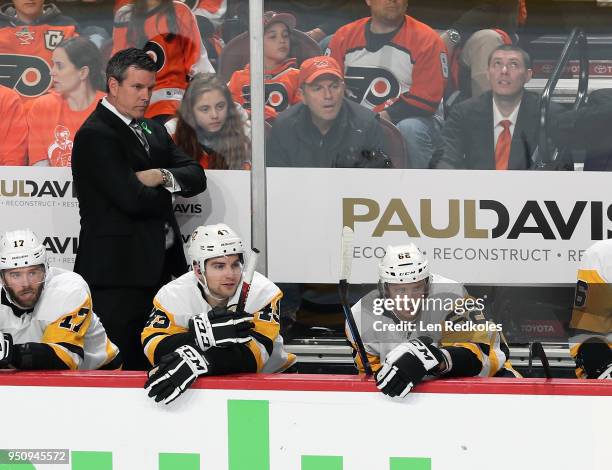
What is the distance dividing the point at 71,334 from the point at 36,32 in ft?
5.57

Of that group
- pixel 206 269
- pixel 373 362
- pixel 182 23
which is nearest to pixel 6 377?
pixel 206 269

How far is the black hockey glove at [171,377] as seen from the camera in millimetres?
3428

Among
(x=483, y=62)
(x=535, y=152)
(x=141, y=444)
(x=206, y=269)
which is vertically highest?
(x=483, y=62)

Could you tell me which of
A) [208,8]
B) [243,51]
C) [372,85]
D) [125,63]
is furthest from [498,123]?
[125,63]

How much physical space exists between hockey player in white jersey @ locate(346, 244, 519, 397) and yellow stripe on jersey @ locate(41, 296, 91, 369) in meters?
0.94

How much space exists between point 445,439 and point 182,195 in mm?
1899

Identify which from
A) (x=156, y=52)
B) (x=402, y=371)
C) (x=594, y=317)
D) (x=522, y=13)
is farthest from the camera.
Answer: (x=156, y=52)

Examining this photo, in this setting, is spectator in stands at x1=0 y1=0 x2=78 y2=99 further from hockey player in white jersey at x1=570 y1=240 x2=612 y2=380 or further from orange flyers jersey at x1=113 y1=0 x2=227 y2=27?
hockey player in white jersey at x1=570 y1=240 x2=612 y2=380

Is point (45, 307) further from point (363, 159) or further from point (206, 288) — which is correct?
point (363, 159)

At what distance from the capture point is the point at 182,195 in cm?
484

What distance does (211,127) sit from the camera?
5.04 m

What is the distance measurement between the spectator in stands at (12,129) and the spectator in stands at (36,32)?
91 mm

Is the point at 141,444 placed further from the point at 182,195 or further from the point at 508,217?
the point at 508,217

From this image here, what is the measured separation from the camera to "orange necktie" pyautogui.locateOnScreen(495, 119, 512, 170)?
4.95 meters
